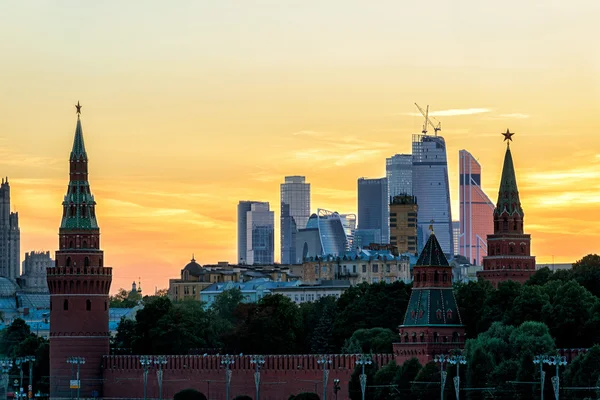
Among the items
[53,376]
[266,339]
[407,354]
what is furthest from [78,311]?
[407,354]

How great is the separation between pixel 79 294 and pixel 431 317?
37295 mm

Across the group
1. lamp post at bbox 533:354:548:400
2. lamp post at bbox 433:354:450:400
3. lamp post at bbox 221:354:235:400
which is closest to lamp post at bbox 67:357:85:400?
lamp post at bbox 221:354:235:400

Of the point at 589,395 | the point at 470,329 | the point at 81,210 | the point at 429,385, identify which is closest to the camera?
the point at 589,395

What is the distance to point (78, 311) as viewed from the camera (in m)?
190

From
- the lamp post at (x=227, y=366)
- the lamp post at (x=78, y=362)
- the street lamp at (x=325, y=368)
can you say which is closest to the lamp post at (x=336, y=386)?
the street lamp at (x=325, y=368)

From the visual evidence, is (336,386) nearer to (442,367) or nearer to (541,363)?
(442,367)

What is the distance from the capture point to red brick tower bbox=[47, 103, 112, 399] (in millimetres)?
189750

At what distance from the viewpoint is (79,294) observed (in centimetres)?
19050

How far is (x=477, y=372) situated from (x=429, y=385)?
433cm

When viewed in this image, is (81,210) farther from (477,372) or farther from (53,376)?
(477,372)

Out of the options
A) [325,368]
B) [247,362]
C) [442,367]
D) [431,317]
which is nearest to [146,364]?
[247,362]

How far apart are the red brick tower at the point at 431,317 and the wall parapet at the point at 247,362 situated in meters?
3.92

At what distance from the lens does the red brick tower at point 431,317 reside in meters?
170

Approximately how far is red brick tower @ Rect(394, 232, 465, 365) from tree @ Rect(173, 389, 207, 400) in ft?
68.7
